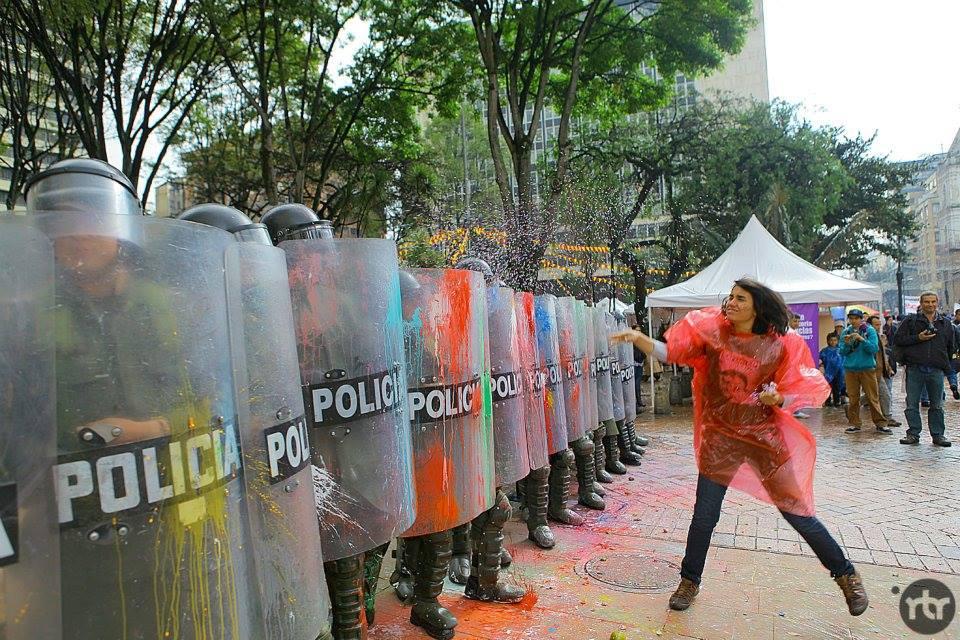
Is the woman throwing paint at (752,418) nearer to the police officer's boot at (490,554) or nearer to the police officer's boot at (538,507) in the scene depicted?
the police officer's boot at (490,554)

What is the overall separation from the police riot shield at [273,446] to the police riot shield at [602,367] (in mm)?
4411

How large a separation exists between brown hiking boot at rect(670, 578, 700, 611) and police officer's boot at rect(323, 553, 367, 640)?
180 centimetres

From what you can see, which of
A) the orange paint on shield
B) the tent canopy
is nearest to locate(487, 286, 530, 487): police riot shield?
the orange paint on shield

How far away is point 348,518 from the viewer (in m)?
2.26

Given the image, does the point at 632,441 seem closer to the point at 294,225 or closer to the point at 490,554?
the point at 490,554

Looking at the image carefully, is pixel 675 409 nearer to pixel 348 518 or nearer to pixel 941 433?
pixel 941 433

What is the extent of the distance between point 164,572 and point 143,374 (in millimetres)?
403

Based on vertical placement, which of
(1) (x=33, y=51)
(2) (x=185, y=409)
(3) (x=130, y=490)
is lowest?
(3) (x=130, y=490)

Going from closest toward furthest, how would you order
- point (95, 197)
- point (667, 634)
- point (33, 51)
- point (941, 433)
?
point (95, 197)
point (667, 634)
point (941, 433)
point (33, 51)

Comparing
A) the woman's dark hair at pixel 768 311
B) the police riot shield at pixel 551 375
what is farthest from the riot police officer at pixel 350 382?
the police riot shield at pixel 551 375

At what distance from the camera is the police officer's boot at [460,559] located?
3896 mm

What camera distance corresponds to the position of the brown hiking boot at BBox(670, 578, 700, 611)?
11.4 feet

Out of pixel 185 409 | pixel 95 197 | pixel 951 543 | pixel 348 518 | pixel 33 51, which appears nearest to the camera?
pixel 185 409

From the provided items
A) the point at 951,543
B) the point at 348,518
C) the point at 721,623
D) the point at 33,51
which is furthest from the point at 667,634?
the point at 33,51
